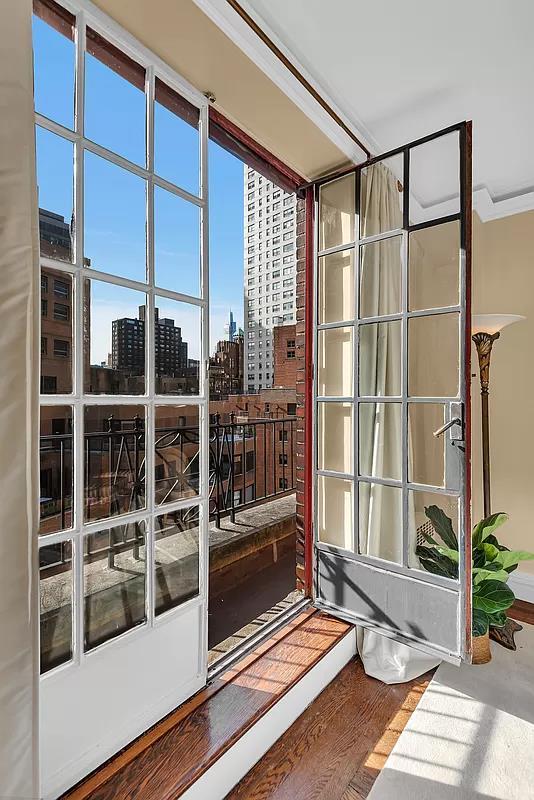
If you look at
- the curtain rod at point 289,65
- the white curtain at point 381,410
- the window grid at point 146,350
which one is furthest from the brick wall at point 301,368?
the window grid at point 146,350

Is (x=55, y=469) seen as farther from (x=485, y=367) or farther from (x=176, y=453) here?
(x=485, y=367)

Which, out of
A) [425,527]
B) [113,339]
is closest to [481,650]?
[425,527]

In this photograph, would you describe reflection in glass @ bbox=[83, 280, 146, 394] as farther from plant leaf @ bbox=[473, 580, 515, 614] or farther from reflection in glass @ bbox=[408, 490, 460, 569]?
plant leaf @ bbox=[473, 580, 515, 614]

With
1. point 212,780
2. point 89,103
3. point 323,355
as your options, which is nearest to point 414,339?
point 323,355

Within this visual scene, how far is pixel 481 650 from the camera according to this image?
210cm

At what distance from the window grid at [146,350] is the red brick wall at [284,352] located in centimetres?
209

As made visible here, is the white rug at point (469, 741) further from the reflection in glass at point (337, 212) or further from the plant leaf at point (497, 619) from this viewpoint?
the reflection in glass at point (337, 212)

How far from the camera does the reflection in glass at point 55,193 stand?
46.3 inches

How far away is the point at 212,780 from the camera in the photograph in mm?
1320

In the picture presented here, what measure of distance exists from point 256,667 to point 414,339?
155cm

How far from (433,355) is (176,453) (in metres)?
1.17

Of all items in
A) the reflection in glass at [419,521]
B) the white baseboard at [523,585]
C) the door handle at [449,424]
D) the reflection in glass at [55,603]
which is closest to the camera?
the reflection in glass at [55,603]

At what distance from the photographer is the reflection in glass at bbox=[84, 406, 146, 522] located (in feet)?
4.13

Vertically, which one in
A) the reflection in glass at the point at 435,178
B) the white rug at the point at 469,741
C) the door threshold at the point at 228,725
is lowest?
the white rug at the point at 469,741
